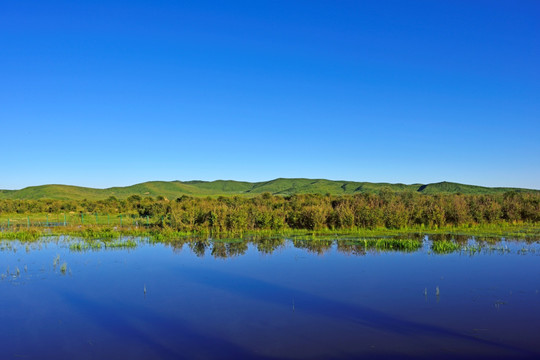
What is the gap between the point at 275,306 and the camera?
9.27 m

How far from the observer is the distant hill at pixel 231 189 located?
4082 inches

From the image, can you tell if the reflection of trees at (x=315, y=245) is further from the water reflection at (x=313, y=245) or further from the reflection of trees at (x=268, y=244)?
the reflection of trees at (x=268, y=244)

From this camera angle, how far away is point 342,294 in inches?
398

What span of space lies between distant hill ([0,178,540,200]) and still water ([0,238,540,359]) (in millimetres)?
78776

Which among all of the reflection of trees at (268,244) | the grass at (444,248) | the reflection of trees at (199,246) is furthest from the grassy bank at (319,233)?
the grass at (444,248)

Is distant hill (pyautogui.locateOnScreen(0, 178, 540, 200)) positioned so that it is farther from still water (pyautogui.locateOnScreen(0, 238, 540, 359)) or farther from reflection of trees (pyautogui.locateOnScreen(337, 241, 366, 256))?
still water (pyautogui.locateOnScreen(0, 238, 540, 359))

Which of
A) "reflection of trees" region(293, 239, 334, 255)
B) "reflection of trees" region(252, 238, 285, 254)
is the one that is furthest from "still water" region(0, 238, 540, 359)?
"reflection of trees" region(252, 238, 285, 254)

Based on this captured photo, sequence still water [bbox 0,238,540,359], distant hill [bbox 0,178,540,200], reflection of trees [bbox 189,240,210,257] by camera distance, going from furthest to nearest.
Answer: distant hill [bbox 0,178,540,200], reflection of trees [bbox 189,240,210,257], still water [bbox 0,238,540,359]

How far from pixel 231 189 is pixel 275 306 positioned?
137735mm

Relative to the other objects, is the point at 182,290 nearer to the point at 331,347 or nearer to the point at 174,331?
the point at 174,331

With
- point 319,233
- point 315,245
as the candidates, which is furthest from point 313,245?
point 319,233

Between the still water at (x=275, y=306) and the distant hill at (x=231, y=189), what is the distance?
7878 centimetres

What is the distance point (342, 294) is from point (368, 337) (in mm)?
2746

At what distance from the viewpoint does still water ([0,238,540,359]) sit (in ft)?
23.0
